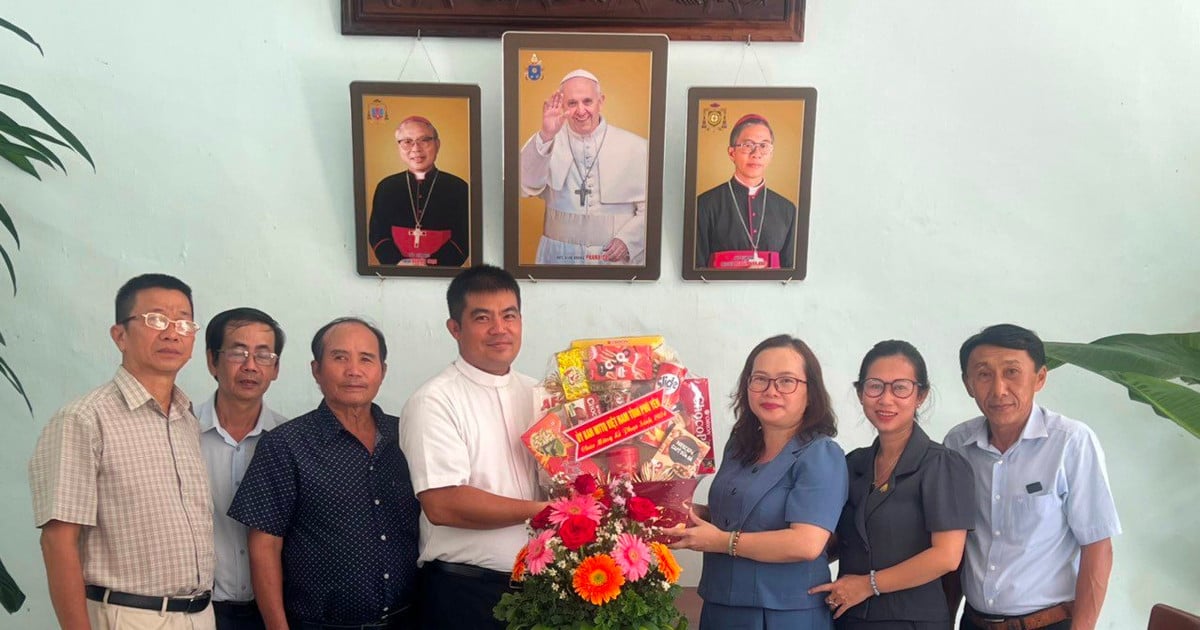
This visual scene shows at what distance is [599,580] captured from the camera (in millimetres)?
1572

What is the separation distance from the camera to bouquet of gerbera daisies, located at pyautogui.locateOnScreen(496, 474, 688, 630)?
1.58 m

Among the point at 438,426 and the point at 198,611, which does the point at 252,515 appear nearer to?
the point at 198,611

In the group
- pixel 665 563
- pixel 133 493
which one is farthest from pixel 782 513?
pixel 133 493

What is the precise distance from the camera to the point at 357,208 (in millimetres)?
2656

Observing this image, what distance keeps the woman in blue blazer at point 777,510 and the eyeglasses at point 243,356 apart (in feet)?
3.67

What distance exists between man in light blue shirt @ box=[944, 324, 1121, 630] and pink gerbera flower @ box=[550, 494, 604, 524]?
38.0 inches

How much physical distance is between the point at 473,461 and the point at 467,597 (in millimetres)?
311

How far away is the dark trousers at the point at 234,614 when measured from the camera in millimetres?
2080

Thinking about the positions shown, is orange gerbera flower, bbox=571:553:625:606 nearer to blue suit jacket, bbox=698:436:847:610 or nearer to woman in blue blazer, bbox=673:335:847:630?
woman in blue blazer, bbox=673:335:847:630

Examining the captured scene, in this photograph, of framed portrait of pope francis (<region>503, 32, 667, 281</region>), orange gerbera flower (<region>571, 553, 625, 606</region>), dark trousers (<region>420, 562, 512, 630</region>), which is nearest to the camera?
orange gerbera flower (<region>571, 553, 625, 606</region>)

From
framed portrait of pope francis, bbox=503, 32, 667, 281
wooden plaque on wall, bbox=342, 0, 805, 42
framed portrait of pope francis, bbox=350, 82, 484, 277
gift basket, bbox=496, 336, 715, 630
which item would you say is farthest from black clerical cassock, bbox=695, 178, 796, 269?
gift basket, bbox=496, 336, 715, 630

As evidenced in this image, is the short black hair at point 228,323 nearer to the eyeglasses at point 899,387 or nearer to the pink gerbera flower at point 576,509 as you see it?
the pink gerbera flower at point 576,509

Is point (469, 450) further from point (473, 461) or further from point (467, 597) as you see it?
A: point (467, 597)

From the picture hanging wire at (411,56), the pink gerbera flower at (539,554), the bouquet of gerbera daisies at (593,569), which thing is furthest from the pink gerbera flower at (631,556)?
the picture hanging wire at (411,56)
